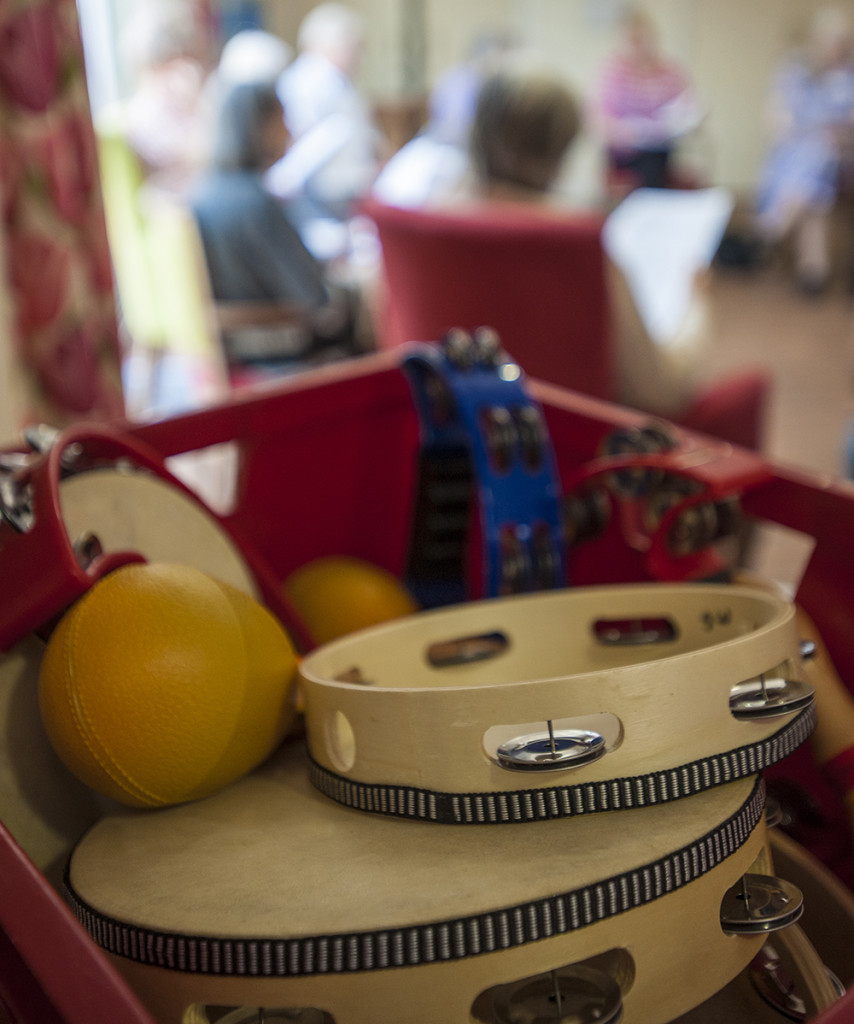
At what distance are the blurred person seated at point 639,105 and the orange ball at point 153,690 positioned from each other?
5.40 metres

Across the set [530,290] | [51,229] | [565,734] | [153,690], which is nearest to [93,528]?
[153,690]

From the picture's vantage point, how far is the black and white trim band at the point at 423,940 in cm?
50

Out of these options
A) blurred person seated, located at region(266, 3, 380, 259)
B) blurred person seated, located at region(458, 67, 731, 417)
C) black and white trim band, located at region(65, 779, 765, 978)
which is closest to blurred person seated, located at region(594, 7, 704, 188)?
blurred person seated, located at region(266, 3, 380, 259)

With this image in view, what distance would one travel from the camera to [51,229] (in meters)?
1.39

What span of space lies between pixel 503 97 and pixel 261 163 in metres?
0.95

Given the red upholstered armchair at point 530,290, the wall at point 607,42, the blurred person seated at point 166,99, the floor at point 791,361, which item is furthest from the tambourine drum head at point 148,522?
the wall at point 607,42

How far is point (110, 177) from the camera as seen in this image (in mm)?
3254

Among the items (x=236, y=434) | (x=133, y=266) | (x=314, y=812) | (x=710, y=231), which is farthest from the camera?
(x=133, y=266)

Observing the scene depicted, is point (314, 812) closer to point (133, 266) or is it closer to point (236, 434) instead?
point (236, 434)

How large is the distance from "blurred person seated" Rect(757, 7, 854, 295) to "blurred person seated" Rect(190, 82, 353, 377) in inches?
134

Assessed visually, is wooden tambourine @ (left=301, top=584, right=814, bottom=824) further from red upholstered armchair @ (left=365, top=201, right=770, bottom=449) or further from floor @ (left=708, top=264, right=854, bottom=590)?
floor @ (left=708, top=264, right=854, bottom=590)

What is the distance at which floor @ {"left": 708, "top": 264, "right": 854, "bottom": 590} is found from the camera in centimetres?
253

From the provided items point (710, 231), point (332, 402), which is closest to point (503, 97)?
point (710, 231)

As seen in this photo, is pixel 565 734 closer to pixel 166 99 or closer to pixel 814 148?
pixel 166 99
